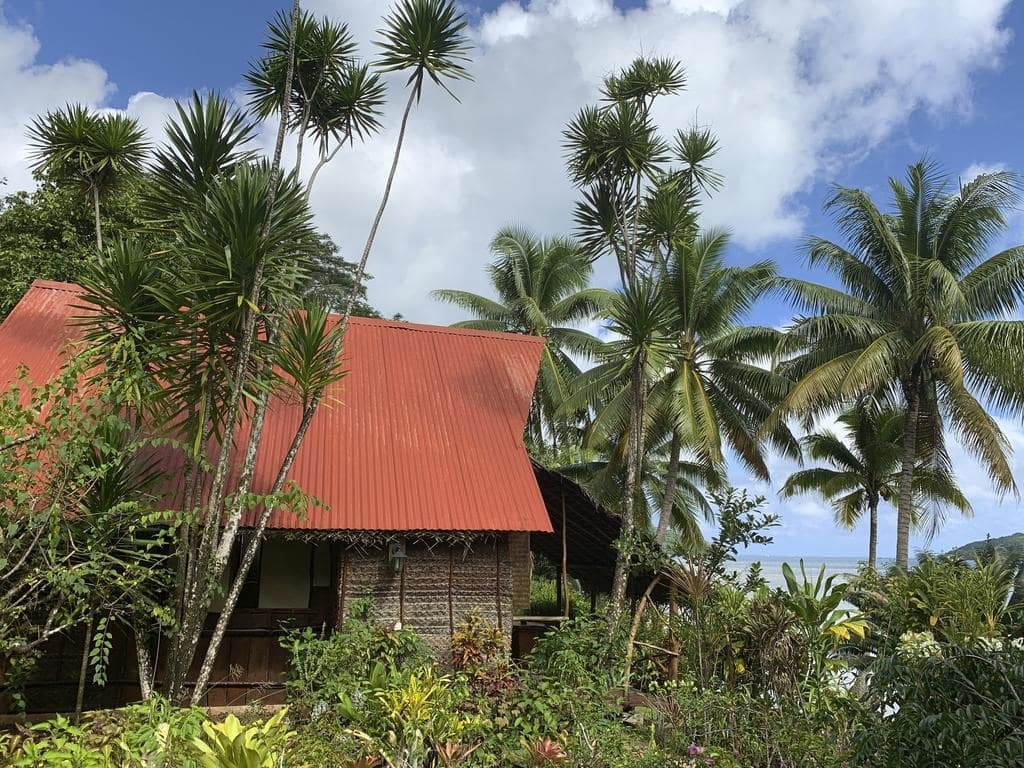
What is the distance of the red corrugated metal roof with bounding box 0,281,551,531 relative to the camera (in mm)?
9062

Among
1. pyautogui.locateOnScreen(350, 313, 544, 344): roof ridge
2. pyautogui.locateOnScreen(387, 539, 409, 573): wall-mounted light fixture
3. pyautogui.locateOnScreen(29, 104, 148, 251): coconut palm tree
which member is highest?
pyautogui.locateOnScreen(29, 104, 148, 251): coconut palm tree

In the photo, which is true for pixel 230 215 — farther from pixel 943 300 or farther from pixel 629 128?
pixel 943 300

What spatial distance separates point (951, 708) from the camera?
358 centimetres

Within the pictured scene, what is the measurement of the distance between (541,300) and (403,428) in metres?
14.1

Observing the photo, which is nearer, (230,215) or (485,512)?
(230,215)

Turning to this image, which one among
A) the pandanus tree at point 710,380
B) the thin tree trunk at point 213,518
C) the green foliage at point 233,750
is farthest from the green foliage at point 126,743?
the pandanus tree at point 710,380

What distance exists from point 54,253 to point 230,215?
12801 millimetres

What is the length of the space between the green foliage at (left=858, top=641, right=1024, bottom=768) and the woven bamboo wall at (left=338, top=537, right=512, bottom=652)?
578 cm

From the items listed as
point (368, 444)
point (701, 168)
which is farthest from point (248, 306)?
point (701, 168)

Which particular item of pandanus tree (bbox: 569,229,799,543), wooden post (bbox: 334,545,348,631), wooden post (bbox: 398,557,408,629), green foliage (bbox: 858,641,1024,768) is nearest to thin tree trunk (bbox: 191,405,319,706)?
wooden post (bbox: 334,545,348,631)

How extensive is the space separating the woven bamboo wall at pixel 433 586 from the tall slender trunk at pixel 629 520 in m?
1.55

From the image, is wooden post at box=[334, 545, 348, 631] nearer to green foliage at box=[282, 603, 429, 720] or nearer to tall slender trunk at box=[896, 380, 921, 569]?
green foliage at box=[282, 603, 429, 720]

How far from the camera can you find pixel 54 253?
1680cm

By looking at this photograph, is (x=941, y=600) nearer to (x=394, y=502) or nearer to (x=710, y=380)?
(x=394, y=502)
